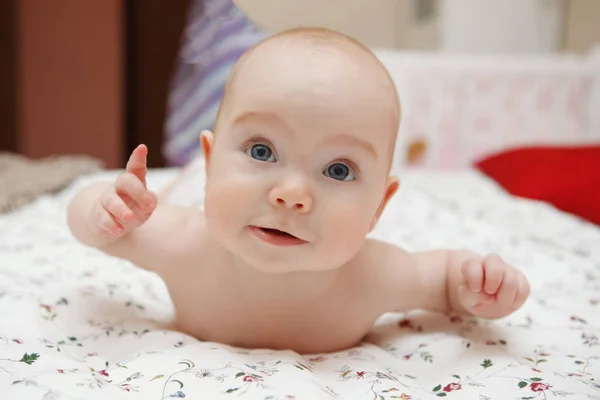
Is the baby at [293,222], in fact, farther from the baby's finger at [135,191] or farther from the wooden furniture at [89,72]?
the wooden furniture at [89,72]

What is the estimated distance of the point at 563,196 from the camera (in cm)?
188

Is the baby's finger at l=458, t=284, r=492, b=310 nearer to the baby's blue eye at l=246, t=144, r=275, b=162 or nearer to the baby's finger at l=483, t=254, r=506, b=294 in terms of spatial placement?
the baby's finger at l=483, t=254, r=506, b=294

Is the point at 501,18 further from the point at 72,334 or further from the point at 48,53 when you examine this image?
the point at 72,334

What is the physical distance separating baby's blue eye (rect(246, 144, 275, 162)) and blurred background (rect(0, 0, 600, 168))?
8.49 feet

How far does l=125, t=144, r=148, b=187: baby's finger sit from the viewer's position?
72cm

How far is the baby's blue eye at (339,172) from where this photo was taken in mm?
680

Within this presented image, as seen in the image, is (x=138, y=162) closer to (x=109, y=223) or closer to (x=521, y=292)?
(x=109, y=223)

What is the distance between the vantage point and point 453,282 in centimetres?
88

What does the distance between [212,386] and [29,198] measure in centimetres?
141

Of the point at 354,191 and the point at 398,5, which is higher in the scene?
the point at 354,191

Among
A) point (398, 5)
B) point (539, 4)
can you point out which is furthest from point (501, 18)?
point (398, 5)

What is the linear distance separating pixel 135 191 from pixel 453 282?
0.46 meters

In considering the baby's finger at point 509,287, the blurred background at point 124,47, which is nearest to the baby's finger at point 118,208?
the baby's finger at point 509,287

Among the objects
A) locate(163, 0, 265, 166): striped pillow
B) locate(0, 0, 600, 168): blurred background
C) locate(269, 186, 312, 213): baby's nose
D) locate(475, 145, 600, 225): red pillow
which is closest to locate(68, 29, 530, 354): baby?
locate(269, 186, 312, 213): baby's nose
